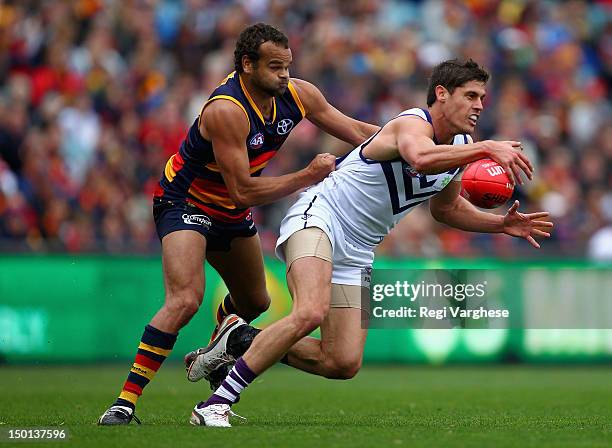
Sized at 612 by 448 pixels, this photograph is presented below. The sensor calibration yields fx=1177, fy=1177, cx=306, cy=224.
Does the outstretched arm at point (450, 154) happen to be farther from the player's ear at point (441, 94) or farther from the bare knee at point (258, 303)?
the bare knee at point (258, 303)

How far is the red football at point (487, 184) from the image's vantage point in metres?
8.09

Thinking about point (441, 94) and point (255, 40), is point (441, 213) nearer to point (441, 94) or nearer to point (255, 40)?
point (441, 94)

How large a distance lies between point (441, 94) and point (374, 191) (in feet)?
2.67

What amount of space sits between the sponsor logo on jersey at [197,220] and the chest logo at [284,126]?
2.67ft

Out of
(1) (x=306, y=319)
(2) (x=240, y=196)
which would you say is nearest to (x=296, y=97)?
(2) (x=240, y=196)

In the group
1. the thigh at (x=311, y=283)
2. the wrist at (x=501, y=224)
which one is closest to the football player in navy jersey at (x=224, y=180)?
the thigh at (x=311, y=283)

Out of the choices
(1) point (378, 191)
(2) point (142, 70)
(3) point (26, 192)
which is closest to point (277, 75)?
(1) point (378, 191)

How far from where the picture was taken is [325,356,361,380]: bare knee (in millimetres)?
8055

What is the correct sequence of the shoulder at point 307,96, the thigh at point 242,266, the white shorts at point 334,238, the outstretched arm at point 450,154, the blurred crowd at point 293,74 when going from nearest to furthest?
1. the outstretched arm at point 450,154
2. the white shorts at point 334,238
3. the shoulder at point 307,96
4. the thigh at point 242,266
5. the blurred crowd at point 293,74

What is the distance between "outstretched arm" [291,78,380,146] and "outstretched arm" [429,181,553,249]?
747mm

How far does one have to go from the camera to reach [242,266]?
8.84m

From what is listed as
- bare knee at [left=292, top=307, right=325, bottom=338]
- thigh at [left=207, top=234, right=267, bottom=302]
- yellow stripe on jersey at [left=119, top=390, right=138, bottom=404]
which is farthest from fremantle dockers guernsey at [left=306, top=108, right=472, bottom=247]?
yellow stripe on jersey at [left=119, top=390, right=138, bottom=404]

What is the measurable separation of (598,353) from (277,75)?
27.2 feet

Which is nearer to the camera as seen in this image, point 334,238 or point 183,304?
point 183,304
